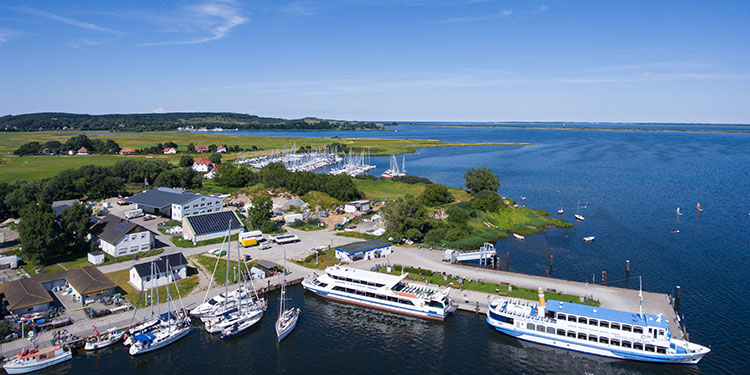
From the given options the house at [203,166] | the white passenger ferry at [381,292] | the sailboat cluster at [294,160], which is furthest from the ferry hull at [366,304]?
the sailboat cluster at [294,160]

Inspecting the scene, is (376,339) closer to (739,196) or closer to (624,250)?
(624,250)

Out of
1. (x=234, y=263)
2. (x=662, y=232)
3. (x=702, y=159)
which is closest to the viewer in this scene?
(x=234, y=263)

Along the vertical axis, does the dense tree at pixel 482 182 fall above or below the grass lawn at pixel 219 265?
above

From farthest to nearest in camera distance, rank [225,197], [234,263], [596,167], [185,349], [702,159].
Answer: [702,159], [596,167], [225,197], [234,263], [185,349]

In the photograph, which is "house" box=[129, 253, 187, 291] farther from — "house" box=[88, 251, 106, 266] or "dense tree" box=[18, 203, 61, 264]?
"dense tree" box=[18, 203, 61, 264]

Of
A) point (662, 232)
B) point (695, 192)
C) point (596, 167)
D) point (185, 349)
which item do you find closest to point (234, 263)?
point (185, 349)

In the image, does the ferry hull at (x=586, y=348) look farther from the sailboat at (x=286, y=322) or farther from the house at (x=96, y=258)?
the house at (x=96, y=258)

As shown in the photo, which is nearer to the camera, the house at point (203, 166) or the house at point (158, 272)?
the house at point (158, 272)
